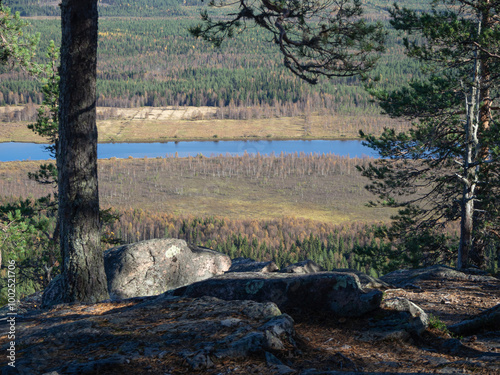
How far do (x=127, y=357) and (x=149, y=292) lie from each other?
29.5ft

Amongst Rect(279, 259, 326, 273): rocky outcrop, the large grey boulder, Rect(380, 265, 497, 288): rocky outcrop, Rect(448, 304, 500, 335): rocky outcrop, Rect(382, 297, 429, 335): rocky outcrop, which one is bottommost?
the large grey boulder

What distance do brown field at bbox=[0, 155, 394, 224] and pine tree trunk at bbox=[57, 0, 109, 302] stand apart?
126 metres

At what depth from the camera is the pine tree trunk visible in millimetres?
8367

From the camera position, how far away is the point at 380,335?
6.46 m

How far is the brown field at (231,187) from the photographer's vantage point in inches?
5699

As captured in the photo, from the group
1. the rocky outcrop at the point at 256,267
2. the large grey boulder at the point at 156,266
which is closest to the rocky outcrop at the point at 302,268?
the rocky outcrop at the point at 256,267

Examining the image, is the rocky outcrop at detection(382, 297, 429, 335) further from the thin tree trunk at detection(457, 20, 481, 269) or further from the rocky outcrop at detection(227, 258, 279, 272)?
the thin tree trunk at detection(457, 20, 481, 269)

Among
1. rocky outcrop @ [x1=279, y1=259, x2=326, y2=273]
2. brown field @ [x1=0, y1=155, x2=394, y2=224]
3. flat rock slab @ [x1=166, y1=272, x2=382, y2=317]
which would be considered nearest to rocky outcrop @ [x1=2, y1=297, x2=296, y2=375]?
flat rock slab @ [x1=166, y1=272, x2=382, y2=317]

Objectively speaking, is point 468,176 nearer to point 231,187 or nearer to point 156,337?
point 156,337

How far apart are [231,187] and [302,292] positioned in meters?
169

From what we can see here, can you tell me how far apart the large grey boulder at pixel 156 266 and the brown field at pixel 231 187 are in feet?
391

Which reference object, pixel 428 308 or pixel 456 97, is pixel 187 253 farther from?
pixel 456 97

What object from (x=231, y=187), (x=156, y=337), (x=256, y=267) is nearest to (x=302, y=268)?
(x=256, y=267)

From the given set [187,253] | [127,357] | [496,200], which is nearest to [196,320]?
[127,357]
